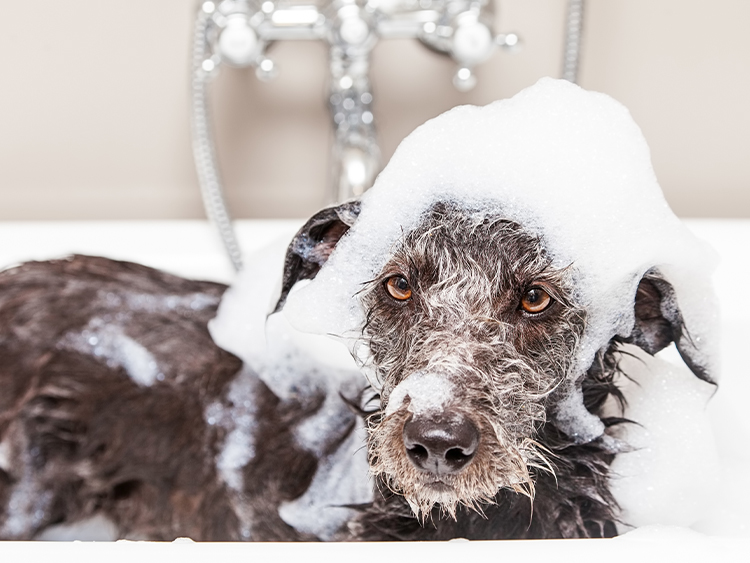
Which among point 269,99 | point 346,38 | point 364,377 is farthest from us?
point 269,99

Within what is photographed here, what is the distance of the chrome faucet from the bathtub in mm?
254

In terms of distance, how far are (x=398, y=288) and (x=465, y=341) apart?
0.37 feet

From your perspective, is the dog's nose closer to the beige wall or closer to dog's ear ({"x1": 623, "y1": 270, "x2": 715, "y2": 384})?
dog's ear ({"x1": 623, "y1": 270, "x2": 715, "y2": 384})

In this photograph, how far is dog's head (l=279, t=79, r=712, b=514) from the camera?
2.56 feet

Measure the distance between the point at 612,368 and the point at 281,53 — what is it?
4.05 feet

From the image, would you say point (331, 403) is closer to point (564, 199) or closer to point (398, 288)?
Result: point (398, 288)

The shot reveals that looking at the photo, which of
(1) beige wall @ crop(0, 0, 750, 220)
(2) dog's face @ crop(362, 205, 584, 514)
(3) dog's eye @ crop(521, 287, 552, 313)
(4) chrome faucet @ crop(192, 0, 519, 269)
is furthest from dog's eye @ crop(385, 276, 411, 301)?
(1) beige wall @ crop(0, 0, 750, 220)

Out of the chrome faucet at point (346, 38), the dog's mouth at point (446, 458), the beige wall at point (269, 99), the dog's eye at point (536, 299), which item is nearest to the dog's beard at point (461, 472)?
the dog's mouth at point (446, 458)

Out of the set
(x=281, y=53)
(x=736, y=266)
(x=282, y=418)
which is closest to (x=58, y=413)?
(x=282, y=418)

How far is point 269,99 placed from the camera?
183 cm

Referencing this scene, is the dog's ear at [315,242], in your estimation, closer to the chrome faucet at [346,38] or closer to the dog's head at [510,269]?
the dog's head at [510,269]

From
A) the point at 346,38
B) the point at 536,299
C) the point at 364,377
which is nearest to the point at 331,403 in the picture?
the point at 364,377

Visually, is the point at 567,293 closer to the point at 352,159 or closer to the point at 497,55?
the point at 352,159

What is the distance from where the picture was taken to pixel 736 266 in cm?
157
